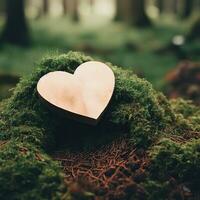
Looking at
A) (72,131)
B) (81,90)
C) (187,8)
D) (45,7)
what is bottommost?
(72,131)

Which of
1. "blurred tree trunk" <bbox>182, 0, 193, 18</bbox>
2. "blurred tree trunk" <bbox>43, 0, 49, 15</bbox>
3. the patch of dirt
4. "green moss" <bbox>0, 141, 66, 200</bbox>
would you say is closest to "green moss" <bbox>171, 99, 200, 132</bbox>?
the patch of dirt

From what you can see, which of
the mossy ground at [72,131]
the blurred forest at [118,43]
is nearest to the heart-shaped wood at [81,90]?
the mossy ground at [72,131]

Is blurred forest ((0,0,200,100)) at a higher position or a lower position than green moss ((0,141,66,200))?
higher

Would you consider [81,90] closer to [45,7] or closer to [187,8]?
[187,8]

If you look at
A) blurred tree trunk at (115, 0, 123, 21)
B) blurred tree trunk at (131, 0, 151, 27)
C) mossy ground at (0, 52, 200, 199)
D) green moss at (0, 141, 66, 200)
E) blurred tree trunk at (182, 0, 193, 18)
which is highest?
blurred tree trunk at (182, 0, 193, 18)

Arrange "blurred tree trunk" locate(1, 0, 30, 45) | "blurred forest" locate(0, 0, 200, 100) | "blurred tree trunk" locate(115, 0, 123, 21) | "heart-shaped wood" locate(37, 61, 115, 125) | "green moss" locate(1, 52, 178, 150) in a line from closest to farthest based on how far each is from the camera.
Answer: "heart-shaped wood" locate(37, 61, 115, 125)
"green moss" locate(1, 52, 178, 150)
"blurred forest" locate(0, 0, 200, 100)
"blurred tree trunk" locate(1, 0, 30, 45)
"blurred tree trunk" locate(115, 0, 123, 21)

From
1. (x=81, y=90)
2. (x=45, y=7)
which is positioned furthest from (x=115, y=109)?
(x=45, y=7)

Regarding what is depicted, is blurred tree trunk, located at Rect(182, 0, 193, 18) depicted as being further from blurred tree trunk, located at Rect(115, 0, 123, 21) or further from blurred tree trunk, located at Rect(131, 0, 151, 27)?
blurred tree trunk, located at Rect(131, 0, 151, 27)

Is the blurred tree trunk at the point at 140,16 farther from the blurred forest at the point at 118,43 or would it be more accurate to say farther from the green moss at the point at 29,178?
the green moss at the point at 29,178
